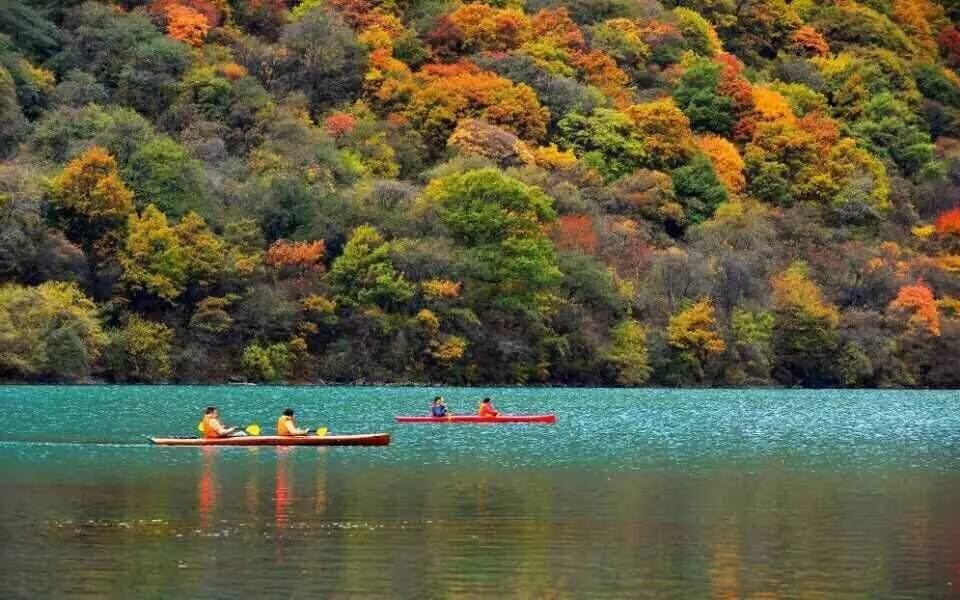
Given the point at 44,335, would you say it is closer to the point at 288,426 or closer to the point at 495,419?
the point at 495,419

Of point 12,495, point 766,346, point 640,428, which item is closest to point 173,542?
point 12,495

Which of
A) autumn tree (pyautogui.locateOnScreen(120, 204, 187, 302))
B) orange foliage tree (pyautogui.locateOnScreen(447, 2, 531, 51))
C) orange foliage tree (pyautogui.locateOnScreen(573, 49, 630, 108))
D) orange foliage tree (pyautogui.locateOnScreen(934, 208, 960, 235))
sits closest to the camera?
autumn tree (pyautogui.locateOnScreen(120, 204, 187, 302))

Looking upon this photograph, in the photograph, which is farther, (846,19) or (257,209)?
(846,19)

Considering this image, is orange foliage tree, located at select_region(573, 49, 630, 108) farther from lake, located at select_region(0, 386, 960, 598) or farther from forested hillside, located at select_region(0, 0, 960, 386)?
lake, located at select_region(0, 386, 960, 598)

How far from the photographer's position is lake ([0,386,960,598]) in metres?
26.3

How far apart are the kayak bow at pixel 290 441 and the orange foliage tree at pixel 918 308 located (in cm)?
6013

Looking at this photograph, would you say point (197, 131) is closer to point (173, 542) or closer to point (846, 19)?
point (846, 19)

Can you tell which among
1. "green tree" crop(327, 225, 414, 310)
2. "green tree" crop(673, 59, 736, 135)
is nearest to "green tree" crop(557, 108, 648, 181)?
"green tree" crop(673, 59, 736, 135)

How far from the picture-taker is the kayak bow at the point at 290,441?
48.8 m

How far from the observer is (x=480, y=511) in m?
34.6

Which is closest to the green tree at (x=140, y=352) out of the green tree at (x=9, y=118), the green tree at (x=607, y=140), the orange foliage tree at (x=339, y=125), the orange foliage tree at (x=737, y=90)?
the green tree at (x=9, y=118)

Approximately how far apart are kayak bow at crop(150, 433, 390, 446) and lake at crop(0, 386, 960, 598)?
0.27 metres

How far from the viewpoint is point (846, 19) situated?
6216 inches

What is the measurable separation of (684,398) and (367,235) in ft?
53.8
